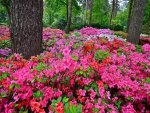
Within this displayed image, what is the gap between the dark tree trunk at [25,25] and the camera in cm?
474

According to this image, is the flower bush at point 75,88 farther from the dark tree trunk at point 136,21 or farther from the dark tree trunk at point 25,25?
the dark tree trunk at point 136,21

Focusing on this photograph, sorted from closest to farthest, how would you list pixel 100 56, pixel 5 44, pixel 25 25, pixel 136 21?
pixel 100 56
pixel 25 25
pixel 5 44
pixel 136 21

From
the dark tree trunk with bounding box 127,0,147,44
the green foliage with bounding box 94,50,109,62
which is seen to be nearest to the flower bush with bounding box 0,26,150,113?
the green foliage with bounding box 94,50,109,62

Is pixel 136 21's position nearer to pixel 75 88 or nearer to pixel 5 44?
pixel 5 44

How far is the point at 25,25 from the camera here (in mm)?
4809

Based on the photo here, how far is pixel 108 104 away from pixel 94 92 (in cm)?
21

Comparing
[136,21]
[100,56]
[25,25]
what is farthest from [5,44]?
[136,21]

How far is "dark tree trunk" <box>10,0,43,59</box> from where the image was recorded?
4738mm

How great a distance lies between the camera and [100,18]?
3650 cm

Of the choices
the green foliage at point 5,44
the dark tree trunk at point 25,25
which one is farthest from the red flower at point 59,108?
the green foliage at point 5,44

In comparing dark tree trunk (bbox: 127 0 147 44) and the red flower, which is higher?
dark tree trunk (bbox: 127 0 147 44)

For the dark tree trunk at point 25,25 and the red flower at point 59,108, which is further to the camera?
the dark tree trunk at point 25,25

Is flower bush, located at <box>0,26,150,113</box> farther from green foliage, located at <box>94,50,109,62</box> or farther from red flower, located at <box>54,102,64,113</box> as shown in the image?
red flower, located at <box>54,102,64,113</box>

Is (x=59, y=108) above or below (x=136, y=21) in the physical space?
below
